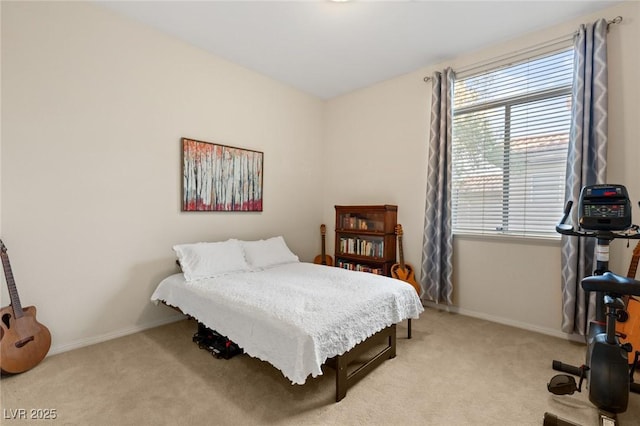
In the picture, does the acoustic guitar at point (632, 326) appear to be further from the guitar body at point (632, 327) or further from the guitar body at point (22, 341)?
Result: the guitar body at point (22, 341)

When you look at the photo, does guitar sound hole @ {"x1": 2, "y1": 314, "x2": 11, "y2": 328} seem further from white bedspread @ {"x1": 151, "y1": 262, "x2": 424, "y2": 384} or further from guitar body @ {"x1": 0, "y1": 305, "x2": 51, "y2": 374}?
white bedspread @ {"x1": 151, "y1": 262, "x2": 424, "y2": 384}

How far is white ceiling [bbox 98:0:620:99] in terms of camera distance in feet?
7.95

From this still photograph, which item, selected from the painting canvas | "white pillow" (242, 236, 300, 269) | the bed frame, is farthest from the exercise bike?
the painting canvas

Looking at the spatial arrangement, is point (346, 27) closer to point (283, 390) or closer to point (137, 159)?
point (137, 159)

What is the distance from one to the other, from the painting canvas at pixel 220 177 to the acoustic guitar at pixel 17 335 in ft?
4.43

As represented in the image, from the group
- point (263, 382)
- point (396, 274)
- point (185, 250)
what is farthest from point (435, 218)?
point (185, 250)

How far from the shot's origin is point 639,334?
1.95m

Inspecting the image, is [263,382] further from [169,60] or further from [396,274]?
[169,60]

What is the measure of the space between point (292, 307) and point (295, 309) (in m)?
0.04

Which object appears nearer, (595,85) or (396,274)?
(595,85)

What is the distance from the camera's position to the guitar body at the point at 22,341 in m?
1.91

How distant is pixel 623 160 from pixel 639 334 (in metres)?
1.37

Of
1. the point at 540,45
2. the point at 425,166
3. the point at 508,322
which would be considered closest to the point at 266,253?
the point at 425,166

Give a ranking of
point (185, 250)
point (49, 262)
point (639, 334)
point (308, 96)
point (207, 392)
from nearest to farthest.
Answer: point (207, 392)
point (639, 334)
point (49, 262)
point (185, 250)
point (308, 96)
